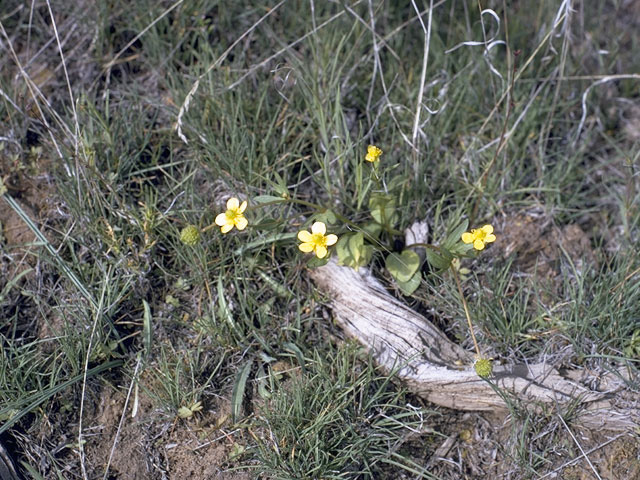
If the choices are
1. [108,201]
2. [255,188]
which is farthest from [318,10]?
[108,201]

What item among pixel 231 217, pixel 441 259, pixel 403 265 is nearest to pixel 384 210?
pixel 403 265

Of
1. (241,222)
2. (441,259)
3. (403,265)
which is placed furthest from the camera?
(403,265)

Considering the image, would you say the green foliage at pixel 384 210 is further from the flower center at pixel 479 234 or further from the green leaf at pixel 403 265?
the flower center at pixel 479 234

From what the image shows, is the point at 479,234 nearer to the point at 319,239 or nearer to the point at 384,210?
the point at 384,210

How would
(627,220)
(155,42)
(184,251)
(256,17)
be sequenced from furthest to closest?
(256,17)
(155,42)
(627,220)
(184,251)

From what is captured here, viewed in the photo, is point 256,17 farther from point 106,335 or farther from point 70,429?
point 70,429
